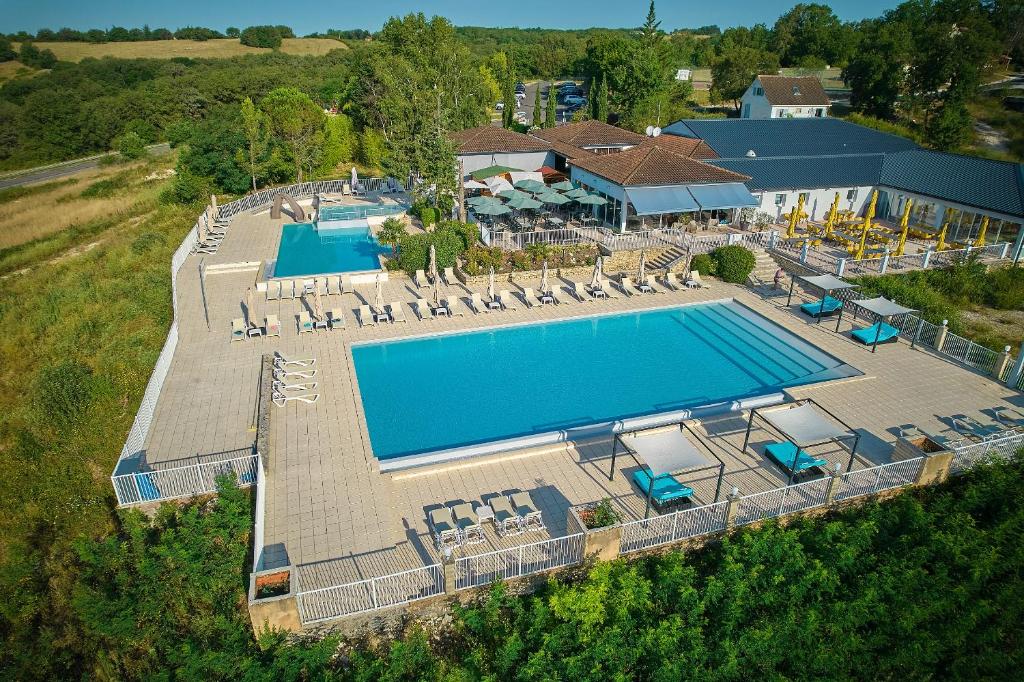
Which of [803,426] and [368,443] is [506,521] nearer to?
[368,443]

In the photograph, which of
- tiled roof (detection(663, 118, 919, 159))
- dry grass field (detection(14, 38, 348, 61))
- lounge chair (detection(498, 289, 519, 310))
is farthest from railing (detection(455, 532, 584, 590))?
dry grass field (detection(14, 38, 348, 61))

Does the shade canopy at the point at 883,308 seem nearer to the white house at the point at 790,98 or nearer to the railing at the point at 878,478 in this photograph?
the railing at the point at 878,478

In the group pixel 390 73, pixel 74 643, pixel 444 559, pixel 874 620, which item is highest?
pixel 390 73

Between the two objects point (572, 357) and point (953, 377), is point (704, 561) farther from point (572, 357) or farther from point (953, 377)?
point (953, 377)

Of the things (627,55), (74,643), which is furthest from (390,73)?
(74,643)

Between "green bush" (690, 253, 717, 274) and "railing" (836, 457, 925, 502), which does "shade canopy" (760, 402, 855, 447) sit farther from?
"green bush" (690, 253, 717, 274)

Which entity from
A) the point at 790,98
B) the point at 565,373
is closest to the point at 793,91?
the point at 790,98
